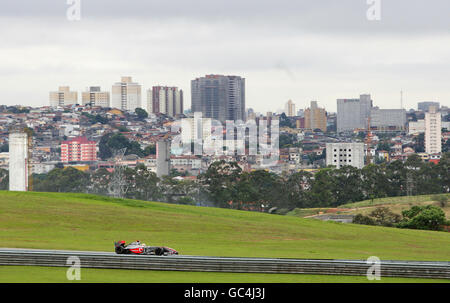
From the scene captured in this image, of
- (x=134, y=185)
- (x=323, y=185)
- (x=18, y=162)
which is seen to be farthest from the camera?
(x=18, y=162)

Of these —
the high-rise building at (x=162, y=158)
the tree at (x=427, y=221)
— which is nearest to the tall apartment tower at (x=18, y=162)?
the high-rise building at (x=162, y=158)

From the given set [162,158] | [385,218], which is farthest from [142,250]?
[162,158]

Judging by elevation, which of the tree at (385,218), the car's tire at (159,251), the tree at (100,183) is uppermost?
the car's tire at (159,251)

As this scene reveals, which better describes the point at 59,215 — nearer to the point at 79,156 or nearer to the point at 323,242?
the point at 323,242

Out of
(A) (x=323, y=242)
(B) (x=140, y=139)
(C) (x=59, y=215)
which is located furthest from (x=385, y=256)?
(B) (x=140, y=139)

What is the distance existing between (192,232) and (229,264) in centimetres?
1204

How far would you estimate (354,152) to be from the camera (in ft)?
463

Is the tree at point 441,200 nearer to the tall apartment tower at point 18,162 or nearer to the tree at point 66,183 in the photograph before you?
the tree at point 66,183

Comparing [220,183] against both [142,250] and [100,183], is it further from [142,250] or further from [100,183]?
[142,250]

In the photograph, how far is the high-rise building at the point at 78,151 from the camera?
167 m

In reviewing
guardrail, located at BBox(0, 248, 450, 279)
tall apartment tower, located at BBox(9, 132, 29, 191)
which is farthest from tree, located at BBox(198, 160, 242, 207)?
guardrail, located at BBox(0, 248, 450, 279)
